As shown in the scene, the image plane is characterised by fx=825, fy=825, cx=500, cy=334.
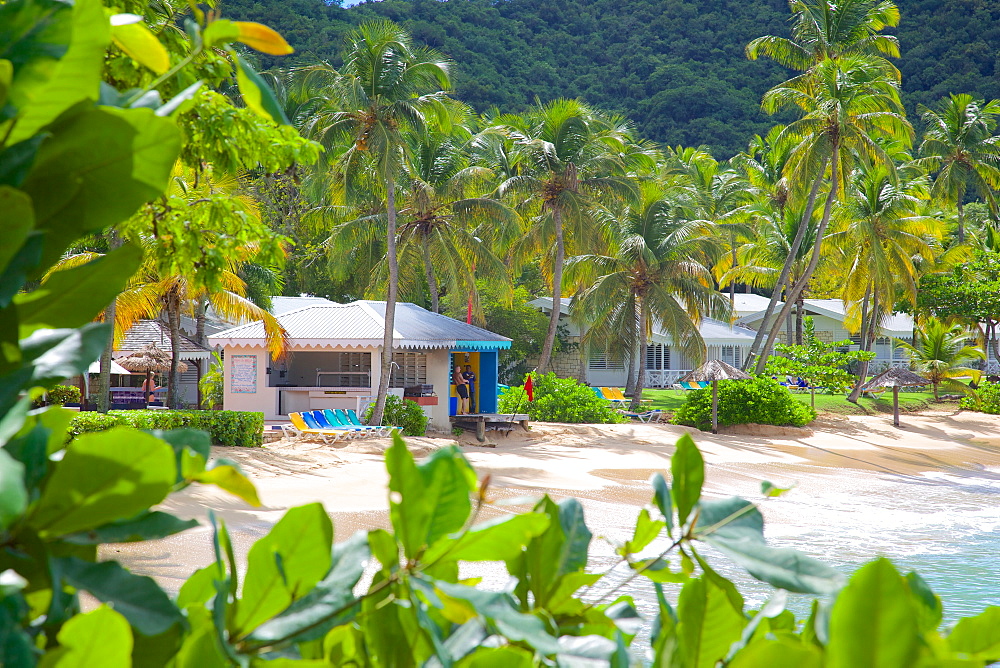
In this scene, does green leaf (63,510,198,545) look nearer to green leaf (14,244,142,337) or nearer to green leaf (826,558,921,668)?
green leaf (14,244,142,337)

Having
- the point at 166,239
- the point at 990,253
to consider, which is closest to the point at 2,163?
the point at 166,239

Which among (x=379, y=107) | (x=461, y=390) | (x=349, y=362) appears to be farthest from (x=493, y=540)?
(x=349, y=362)

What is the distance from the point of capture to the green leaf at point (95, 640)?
481 millimetres

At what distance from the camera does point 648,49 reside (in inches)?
2657

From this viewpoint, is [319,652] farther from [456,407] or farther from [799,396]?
[799,396]

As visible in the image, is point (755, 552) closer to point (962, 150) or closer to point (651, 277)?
point (651, 277)

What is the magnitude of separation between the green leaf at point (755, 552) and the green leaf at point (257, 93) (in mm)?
535

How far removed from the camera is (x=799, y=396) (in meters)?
33.0

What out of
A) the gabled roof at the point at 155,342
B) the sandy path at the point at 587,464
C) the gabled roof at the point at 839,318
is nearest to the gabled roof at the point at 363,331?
the sandy path at the point at 587,464

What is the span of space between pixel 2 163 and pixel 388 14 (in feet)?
195

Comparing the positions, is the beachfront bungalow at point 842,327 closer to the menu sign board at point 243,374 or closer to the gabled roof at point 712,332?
the gabled roof at point 712,332

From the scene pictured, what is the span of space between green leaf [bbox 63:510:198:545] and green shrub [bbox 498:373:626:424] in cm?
2130

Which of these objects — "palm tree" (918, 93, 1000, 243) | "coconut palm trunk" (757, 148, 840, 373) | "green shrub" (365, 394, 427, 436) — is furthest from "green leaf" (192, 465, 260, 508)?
"palm tree" (918, 93, 1000, 243)

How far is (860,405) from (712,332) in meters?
10.8
